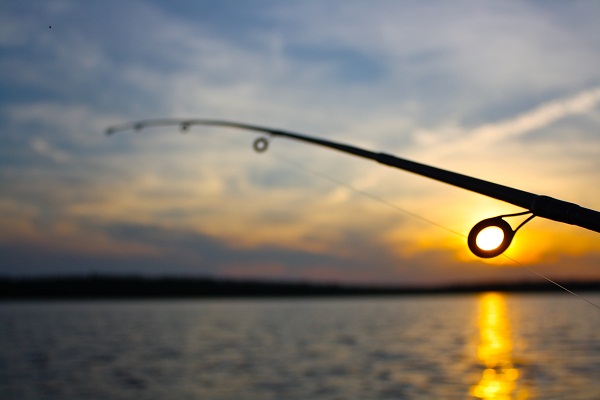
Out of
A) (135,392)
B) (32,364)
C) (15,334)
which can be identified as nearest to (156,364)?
(32,364)

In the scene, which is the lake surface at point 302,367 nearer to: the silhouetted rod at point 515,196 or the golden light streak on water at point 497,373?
the golden light streak on water at point 497,373

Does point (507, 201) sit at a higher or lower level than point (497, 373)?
higher

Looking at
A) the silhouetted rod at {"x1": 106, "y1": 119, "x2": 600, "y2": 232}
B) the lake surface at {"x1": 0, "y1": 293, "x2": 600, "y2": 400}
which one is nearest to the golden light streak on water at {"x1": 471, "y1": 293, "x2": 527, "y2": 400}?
the lake surface at {"x1": 0, "y1": 293, "x2": 600, "y2": 400}

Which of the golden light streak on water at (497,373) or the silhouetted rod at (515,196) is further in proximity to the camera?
the golden light streak on water at (497,373)

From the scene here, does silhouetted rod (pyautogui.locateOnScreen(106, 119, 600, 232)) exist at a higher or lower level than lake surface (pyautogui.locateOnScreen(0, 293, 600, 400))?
higher

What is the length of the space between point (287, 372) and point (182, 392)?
5820mm

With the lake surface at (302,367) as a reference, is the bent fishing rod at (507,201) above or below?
above

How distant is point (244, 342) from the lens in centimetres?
4109

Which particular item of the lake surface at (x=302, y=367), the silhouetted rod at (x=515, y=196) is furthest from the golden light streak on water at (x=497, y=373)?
the silhouetted rod at (x=515, y=196)

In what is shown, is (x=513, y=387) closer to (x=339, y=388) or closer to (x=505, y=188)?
(x=339, y=388)

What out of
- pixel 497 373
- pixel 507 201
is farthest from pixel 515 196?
pixel 497 373

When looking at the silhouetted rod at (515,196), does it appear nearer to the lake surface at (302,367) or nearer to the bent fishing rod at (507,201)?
the bent fishing rod at (507,201)

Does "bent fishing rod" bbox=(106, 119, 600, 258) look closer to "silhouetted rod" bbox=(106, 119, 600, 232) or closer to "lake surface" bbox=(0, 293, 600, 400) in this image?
"silhouetted rod" bbox=(106, 119, 600, 232)

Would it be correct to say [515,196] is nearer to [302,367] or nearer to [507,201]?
[507,201]
